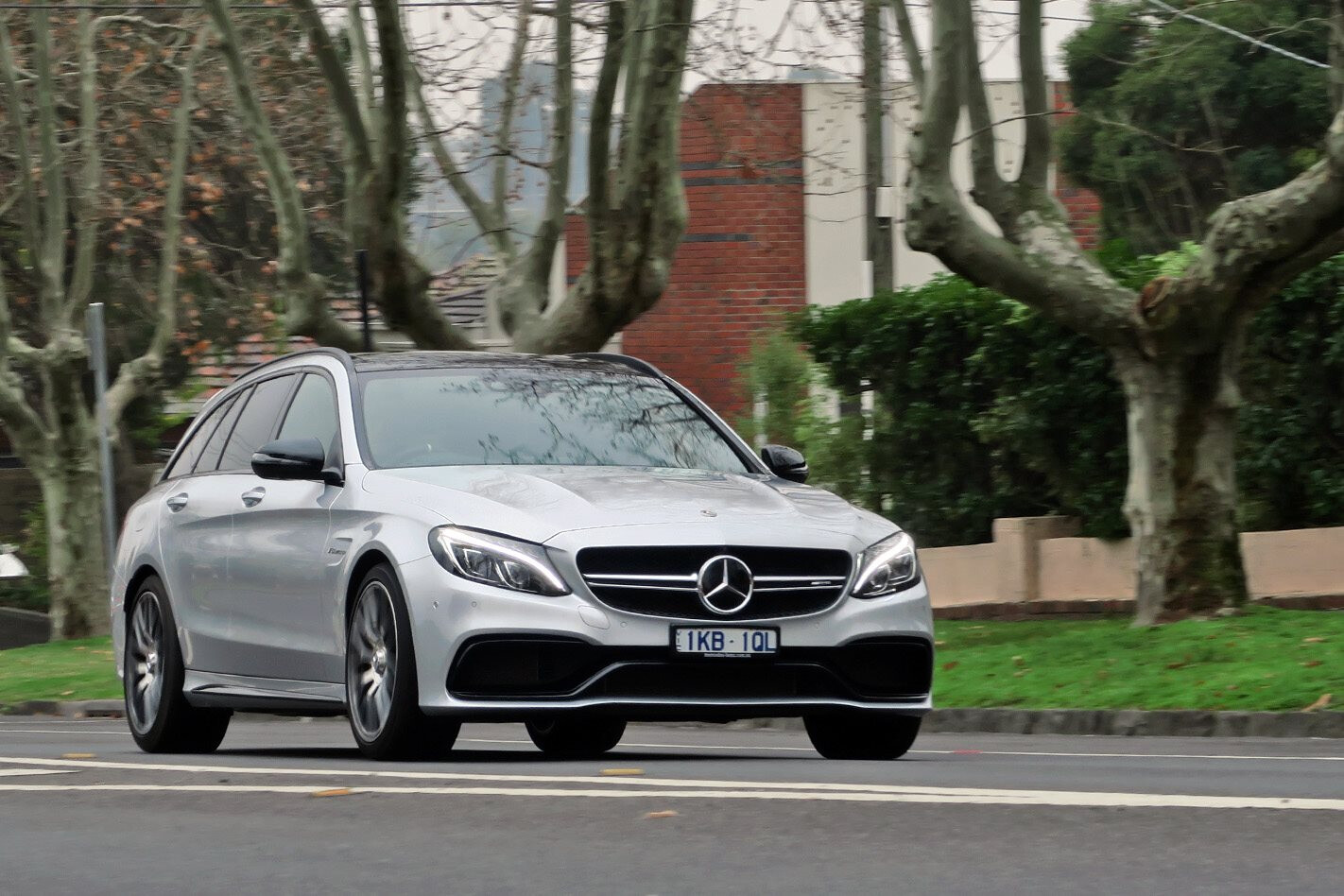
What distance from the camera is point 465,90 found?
72.0ft

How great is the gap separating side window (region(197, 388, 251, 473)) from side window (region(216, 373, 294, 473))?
6cm

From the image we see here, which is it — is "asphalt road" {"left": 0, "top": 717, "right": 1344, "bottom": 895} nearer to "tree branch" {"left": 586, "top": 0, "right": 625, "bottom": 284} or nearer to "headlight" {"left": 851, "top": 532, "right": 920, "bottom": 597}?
"headlight" {"left": 851, "top": 532, "right": 920, "bottom": 597}

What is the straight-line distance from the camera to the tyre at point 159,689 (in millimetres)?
10977

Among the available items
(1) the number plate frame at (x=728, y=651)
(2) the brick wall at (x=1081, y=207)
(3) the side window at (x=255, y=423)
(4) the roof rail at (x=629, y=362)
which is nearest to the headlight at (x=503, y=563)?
(1) the number plate frame at (x=728, y=651)

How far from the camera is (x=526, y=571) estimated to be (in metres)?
8.66

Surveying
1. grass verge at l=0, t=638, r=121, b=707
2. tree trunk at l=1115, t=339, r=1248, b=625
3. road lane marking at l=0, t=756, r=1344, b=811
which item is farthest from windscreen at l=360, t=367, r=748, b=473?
grass verge at l=0, t=638, r=121, b=707

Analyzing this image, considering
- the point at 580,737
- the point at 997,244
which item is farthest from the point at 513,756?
the point at 997,244

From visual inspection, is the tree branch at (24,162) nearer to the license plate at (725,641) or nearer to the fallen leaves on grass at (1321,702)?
the fallen leaves on grass at (1321,702)

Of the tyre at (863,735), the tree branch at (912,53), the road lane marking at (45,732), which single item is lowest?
the road lane marking at (45,732)

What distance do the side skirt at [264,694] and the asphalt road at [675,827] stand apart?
0.92 ft

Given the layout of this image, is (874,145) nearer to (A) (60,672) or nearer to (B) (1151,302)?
(B) (1151,302)

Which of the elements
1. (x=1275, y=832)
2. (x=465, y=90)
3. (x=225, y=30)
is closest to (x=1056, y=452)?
(x=465, y=90)

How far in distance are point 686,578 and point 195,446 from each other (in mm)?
3856

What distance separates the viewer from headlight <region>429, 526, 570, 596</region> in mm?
8656
